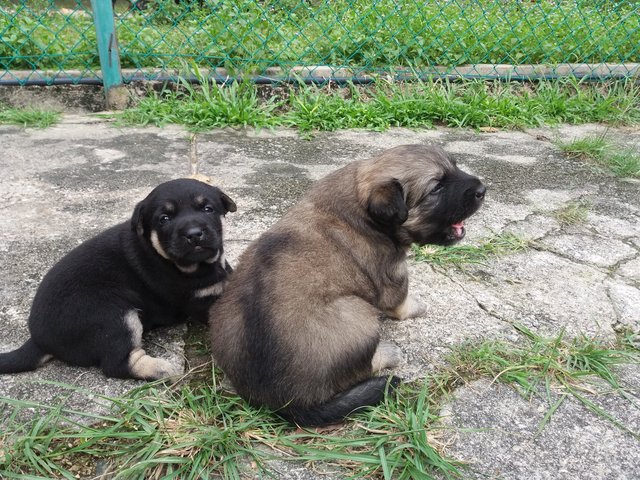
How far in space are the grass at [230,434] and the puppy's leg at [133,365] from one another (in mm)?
68

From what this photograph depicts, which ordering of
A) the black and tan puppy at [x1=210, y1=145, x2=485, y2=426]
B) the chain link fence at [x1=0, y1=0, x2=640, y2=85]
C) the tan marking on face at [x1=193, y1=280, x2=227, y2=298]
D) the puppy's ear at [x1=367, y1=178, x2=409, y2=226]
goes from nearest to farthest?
the black and tan puppy at [x1=210, y1=145, x2=485, y2=426] < the puppy's ear at [x1=367, y1=178, x2=409, y2=226] < the tan marking on face at [x1=193, y1=280, x2=227, y2=298] < the chain link fence at [x1=0, y1=0, x2=640, y2=85]

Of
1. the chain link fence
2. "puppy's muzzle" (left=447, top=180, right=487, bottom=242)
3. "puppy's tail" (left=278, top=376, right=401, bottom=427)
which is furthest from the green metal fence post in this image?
"puppy's tail" (left=278, top=376, right=401, bottom=427)

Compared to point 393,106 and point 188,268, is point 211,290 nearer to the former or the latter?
point 188,268

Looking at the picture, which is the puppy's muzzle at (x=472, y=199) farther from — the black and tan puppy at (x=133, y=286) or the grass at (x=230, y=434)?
the black and tan puppy at (x=133, y=286)

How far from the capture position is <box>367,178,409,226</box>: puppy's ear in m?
2.78

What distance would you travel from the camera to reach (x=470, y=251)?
150 inches

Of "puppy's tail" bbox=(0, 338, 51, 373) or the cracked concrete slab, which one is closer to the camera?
the cracked concrete slab

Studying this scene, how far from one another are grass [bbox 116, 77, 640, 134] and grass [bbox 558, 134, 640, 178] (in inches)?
33.1

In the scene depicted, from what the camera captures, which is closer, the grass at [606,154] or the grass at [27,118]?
the grass at [606,154]

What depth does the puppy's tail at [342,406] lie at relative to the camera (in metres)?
2.42

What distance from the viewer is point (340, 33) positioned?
701 cm

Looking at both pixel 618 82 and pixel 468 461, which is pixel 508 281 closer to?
pixel 468 461

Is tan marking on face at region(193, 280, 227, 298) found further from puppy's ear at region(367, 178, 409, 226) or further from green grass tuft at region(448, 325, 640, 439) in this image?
green grass tuft at region(448, 325, 640, 439)

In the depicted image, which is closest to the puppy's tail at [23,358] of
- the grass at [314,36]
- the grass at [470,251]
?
the grass at [470,251]
